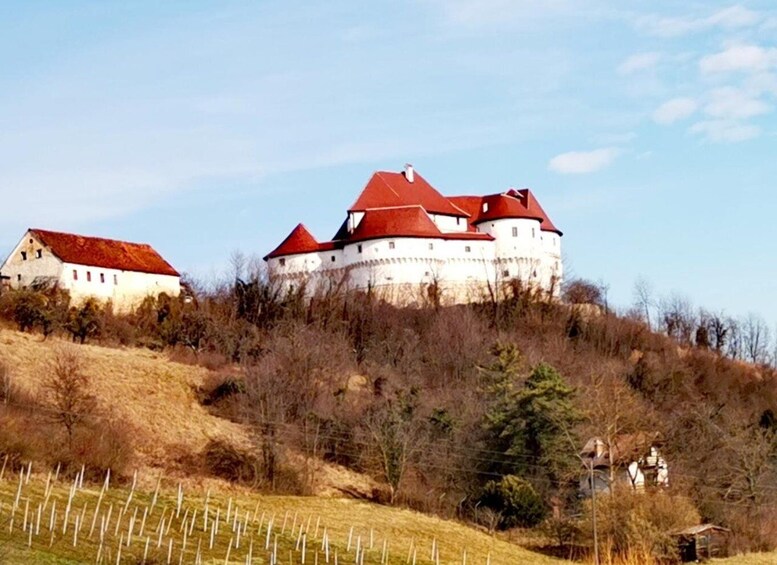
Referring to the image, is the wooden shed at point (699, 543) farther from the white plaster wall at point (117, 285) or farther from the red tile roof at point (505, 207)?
the red tile roof at point (505, 207)

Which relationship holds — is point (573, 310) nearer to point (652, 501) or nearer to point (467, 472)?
point (467, 472)

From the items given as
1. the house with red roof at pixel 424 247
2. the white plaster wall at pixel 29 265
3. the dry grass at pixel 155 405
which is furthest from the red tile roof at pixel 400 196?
the dry grass at pixel 155 405

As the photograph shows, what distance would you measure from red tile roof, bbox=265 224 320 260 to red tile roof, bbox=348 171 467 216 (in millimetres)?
3025

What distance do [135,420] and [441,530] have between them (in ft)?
43.7

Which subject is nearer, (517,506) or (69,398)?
(69,398)

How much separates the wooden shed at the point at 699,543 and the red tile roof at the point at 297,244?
40.1 meters

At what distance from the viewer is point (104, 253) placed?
2498 inches

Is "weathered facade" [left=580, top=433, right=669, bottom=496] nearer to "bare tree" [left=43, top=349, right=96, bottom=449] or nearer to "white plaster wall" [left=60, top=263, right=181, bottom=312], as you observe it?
"bare tree" [left=43, top=349, right=96, bottom=449]

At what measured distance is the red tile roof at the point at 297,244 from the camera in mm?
72812

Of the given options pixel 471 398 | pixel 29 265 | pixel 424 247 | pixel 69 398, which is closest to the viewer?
pixel 69 398

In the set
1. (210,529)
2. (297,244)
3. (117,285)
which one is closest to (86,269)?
(117,285)

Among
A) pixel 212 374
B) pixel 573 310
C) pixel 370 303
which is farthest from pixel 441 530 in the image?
pixel 573 310

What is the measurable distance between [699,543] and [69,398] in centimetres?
1943

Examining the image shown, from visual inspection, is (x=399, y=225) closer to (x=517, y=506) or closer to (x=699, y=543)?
(x=517, y=506)
